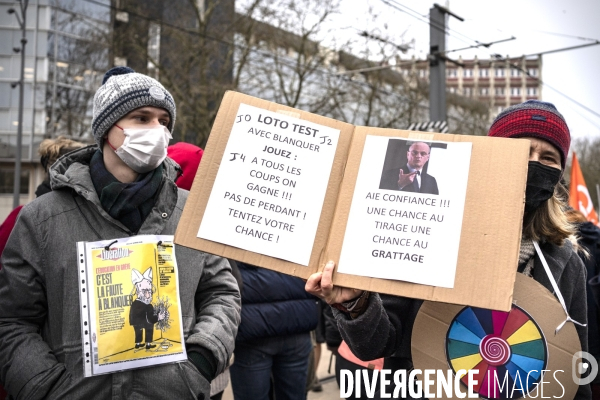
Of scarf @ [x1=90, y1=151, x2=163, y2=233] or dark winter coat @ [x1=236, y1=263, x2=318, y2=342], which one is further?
dark winter coat @ [x1=236, y1=263, x2=318, y2=342]

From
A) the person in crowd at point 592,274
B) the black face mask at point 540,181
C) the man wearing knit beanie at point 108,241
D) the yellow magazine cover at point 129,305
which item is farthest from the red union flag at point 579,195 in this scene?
the yellow magazine cover at point 129,305

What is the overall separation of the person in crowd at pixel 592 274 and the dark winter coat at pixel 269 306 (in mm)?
1566

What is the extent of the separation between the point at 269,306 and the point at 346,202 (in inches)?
75.2

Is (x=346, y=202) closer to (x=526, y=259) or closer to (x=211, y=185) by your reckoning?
(x=211, y=185)

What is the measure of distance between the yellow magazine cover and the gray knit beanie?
49 cm

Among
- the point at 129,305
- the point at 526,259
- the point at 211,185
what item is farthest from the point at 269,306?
the point at 211,185

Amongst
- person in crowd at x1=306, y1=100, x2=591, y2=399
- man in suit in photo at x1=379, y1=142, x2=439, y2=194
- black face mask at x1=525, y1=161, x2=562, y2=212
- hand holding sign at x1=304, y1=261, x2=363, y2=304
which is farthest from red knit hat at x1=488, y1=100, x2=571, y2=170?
hand holding sign at x1=304, y1=261, x2=363, y2=304

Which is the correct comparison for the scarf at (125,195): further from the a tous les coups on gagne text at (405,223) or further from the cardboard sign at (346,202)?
the a tous les coups on gagne text at (405,223)

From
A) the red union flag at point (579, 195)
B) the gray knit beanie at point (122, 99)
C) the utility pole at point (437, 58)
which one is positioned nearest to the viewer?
the gray knit beanie at point (122, 99)

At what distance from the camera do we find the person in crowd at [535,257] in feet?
5.84

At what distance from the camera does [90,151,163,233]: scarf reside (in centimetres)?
203

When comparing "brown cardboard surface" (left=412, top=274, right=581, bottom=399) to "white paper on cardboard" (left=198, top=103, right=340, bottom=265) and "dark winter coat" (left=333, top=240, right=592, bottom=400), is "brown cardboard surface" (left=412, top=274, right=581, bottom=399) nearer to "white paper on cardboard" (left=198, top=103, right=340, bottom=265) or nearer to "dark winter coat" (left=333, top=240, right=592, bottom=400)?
"dark winter coat" (left=333, top=240, right=592, bottom=400)

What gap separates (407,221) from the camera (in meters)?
1.54

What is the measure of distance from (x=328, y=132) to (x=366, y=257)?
0.38 m
